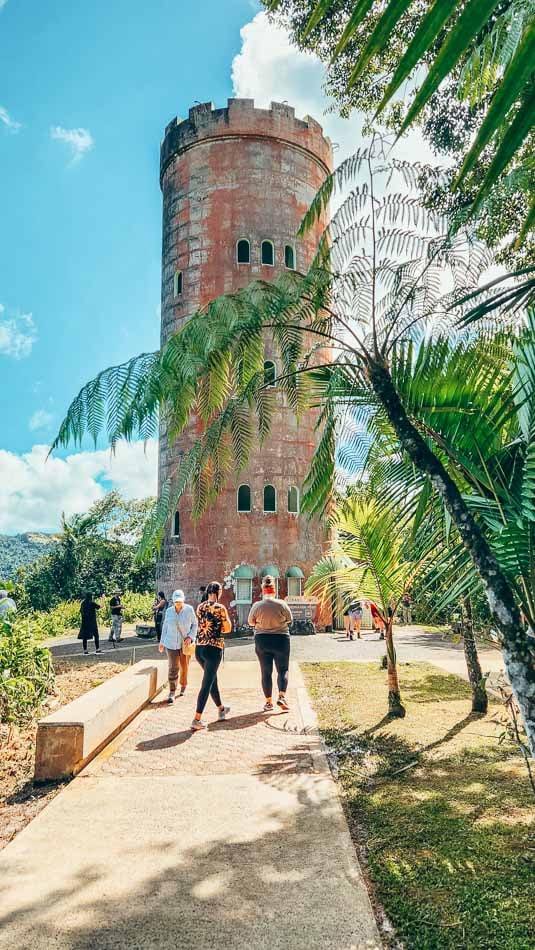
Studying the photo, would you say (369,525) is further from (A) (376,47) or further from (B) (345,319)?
(A) (376,47)

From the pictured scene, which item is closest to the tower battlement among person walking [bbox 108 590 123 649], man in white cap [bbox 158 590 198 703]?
person walking [bbox 108 590 123 649]

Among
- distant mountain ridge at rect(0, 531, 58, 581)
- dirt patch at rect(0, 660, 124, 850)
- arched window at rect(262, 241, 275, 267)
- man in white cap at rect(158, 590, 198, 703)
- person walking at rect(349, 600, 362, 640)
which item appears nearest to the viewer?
dirt patch at rect(0, 660, 124, 850)

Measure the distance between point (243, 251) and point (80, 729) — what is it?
69.5 feet

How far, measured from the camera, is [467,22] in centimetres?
76

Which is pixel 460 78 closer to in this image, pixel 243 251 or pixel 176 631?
pixel 176 631

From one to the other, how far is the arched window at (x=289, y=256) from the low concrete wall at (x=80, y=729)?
1960cm

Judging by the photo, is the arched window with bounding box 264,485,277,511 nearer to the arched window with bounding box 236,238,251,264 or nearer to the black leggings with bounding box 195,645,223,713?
the arched window with bounding box 236,238,251,264

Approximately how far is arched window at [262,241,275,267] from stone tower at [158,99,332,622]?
0.04 metres

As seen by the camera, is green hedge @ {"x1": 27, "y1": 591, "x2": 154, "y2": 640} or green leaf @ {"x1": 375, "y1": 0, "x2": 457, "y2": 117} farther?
green hedge @ {"x1": 27, "y1": 591, "x2": 154, "y2": 640}

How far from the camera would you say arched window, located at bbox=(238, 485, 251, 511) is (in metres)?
22.5

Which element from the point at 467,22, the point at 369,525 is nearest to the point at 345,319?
the point at 369,525

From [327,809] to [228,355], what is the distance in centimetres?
394

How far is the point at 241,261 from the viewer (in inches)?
936

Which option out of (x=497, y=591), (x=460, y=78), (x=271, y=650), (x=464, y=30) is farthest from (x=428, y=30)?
(x=271, y=650)
